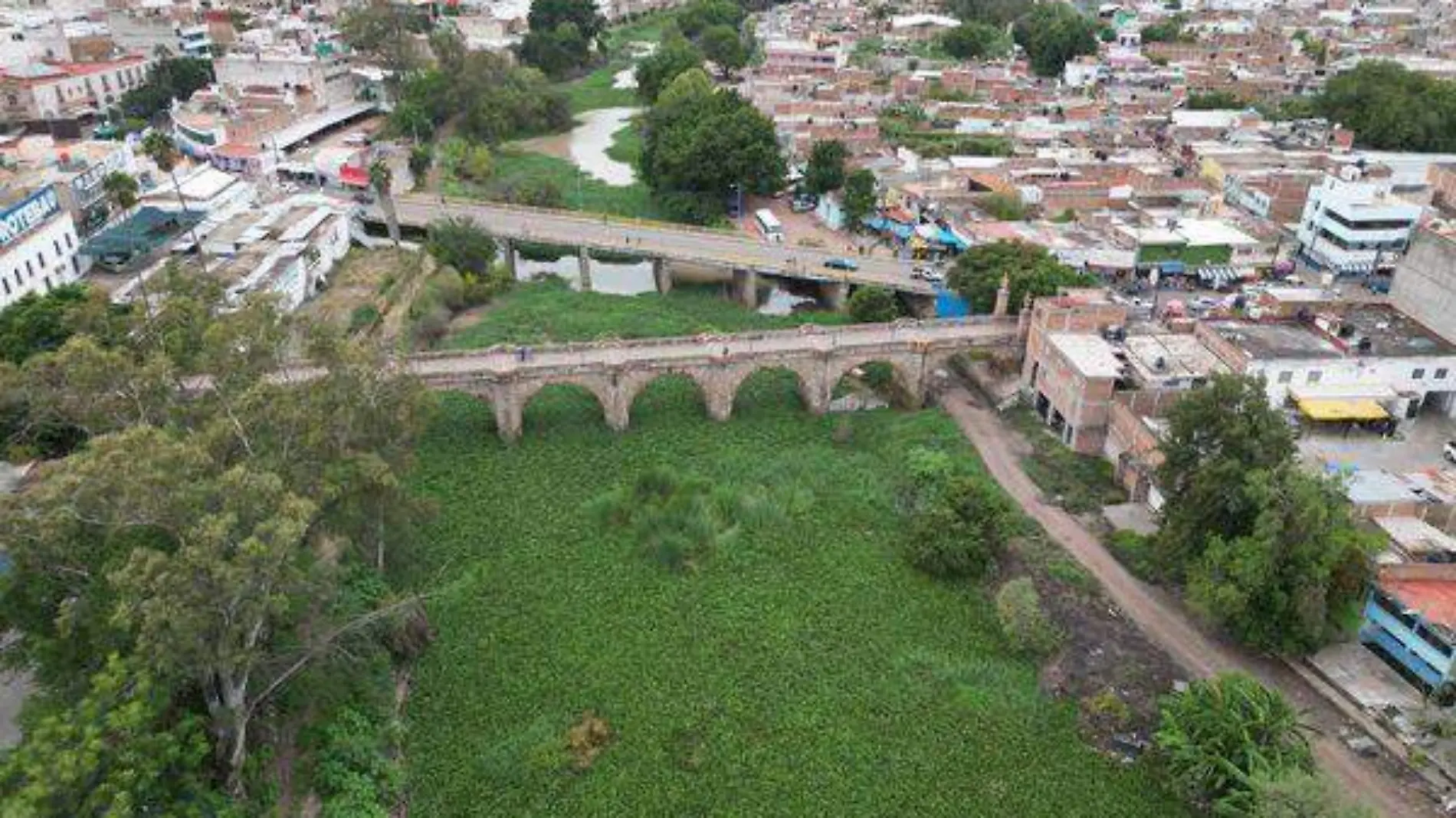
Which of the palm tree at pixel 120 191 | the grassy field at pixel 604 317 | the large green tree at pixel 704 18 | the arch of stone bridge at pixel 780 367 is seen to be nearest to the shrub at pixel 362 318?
the grassy field at pixel 604 317

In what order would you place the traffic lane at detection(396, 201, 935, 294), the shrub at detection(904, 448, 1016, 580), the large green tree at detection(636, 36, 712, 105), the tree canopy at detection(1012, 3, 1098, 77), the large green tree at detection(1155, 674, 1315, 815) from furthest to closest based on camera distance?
the tree canopy at detection(1012, 3, 1098, 77) < the large green tree at detection(636, 36, 712, 105) < the traffic lane at detection(396, 201, 935, 294) < the shrub at detection(904, 448, 1016, 580) < the large green tree at detection(1155, 674, 1315, 815)

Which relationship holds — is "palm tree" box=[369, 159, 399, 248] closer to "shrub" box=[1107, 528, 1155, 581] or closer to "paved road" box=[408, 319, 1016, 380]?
"paved road" box=[408, 319, 1016, 380]

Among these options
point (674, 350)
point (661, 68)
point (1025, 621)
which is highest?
point (661, 68)

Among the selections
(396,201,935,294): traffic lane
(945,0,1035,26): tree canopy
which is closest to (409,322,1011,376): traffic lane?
(396,201,935,294): traffic lane

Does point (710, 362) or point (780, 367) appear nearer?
point (710, 362)

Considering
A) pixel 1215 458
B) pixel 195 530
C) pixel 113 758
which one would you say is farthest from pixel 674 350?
pixel 113 758

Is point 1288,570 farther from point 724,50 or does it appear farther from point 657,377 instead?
point 724,50

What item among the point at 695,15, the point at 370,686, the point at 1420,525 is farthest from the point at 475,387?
the point at 695,15
